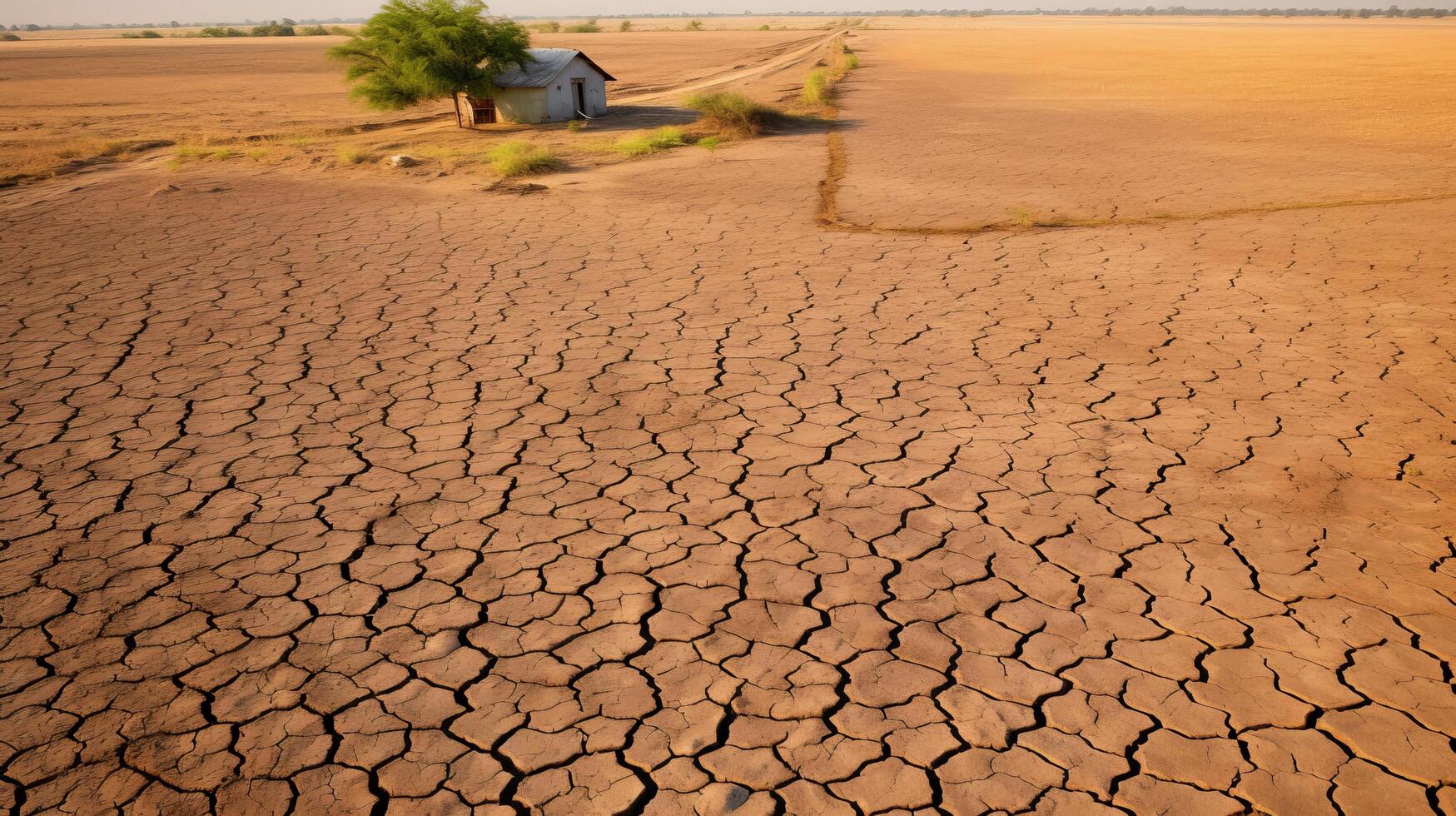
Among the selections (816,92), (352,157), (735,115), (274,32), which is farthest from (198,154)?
(274,32)

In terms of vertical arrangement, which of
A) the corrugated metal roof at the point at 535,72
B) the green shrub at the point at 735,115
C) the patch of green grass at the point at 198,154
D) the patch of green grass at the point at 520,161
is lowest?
the patch of green grass at the point at 520,161

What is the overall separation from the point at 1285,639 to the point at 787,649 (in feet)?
5.08

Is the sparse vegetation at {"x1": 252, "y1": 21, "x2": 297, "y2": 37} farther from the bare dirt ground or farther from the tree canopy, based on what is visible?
the bare dirt ground

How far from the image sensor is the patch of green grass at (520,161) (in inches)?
415

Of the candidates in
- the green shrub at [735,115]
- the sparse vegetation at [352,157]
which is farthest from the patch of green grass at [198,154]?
the green shrub at [735,115]

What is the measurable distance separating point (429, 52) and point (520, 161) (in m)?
5.26

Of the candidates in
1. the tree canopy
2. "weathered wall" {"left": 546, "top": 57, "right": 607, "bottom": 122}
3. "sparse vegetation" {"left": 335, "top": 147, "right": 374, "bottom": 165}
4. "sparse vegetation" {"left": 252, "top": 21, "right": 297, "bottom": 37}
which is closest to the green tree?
the tree canopy

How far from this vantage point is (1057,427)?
4031 millimetres

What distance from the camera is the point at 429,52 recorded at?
1427cm

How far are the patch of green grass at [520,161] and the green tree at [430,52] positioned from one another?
3.56 meters

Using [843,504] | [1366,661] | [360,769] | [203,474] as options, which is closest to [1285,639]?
[1366,661]

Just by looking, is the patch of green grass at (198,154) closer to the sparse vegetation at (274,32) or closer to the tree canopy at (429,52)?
the tree canopy at (429,52)

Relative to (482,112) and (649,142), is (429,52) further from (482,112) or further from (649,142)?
(649,142)

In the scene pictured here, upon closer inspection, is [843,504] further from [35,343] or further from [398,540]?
[35,343]
